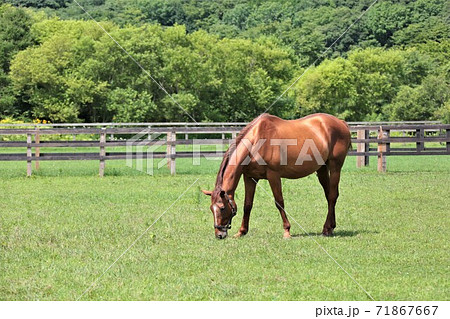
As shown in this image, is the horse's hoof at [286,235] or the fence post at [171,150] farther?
the fence post at [171,150]

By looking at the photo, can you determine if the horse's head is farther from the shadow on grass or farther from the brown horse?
the shadow on grass

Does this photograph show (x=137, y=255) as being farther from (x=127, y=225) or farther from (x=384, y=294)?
(x=384, y=294)

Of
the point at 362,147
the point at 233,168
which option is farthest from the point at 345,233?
the point at 362,147

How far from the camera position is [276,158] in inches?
355

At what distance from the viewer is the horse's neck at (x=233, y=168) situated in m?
8.75

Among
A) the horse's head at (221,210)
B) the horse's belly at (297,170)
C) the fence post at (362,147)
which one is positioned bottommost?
the fence post at (362,147)

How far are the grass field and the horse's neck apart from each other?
67cm

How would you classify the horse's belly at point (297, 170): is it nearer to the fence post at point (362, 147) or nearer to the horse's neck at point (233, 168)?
the horse's neck at point (233, 168)

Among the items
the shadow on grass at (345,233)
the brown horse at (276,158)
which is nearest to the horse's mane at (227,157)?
the brown horse at (276,158)

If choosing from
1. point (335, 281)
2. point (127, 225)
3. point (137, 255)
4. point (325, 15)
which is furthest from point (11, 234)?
point (325, 15)

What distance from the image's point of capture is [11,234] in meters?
9.12

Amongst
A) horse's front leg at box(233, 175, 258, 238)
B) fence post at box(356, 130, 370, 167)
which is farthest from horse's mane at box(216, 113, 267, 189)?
fence post at box(356, 130, 370, 167)

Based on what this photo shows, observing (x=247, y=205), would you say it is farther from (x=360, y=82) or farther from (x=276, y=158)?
(x=360, y=82)

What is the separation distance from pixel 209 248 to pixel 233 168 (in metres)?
1.16
